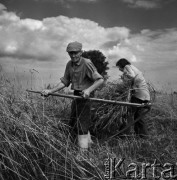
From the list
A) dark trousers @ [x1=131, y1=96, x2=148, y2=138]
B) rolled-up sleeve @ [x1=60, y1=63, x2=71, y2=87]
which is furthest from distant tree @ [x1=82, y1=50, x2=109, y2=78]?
rolled-up sleeve @ [x1=60, y1=63, x2=71, y2=87]

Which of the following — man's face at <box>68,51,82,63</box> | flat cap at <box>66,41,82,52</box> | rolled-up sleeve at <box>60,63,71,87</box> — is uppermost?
flat cap at <box>66,41,82,52</box>

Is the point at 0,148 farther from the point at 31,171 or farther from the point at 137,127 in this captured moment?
the point at 137,127

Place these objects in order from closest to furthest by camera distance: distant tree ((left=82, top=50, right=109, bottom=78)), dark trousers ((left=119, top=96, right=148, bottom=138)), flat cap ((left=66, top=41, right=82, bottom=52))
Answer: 1. flat cap ((left=66, top=41, right=82, bottom=52))
2. dark trousers ((left=119, top=96, right=148, bottom=138))
3. distant tree ((left=82, top=50, right=109, bottom=78))

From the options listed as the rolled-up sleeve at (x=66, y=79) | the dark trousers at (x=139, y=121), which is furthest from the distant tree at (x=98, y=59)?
the rolled-up sleeve at (x=66, y=79)

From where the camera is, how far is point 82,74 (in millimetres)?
3871

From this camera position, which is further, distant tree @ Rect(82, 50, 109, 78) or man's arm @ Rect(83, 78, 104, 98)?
distant tree @ Rect(82, 50, 109, 78)

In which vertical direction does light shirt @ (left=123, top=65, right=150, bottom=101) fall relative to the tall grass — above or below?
above

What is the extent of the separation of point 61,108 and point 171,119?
227 cm

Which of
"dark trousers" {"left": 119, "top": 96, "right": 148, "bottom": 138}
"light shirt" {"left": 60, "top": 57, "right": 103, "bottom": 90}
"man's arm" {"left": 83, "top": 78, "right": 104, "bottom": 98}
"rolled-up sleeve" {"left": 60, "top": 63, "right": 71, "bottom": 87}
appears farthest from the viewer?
"dark trousers" {"left": 119, "top": 96, "right": 148, "bottom": 138}

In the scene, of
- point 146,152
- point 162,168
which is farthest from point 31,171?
point 146,152

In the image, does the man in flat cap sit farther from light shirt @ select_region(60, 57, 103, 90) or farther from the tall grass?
the tall grass

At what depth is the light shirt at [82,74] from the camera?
3.83m

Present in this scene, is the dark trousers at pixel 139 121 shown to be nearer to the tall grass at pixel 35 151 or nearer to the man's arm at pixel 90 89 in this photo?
the tall grass at pixel 35 151

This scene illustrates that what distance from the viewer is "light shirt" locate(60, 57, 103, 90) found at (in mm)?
3828
